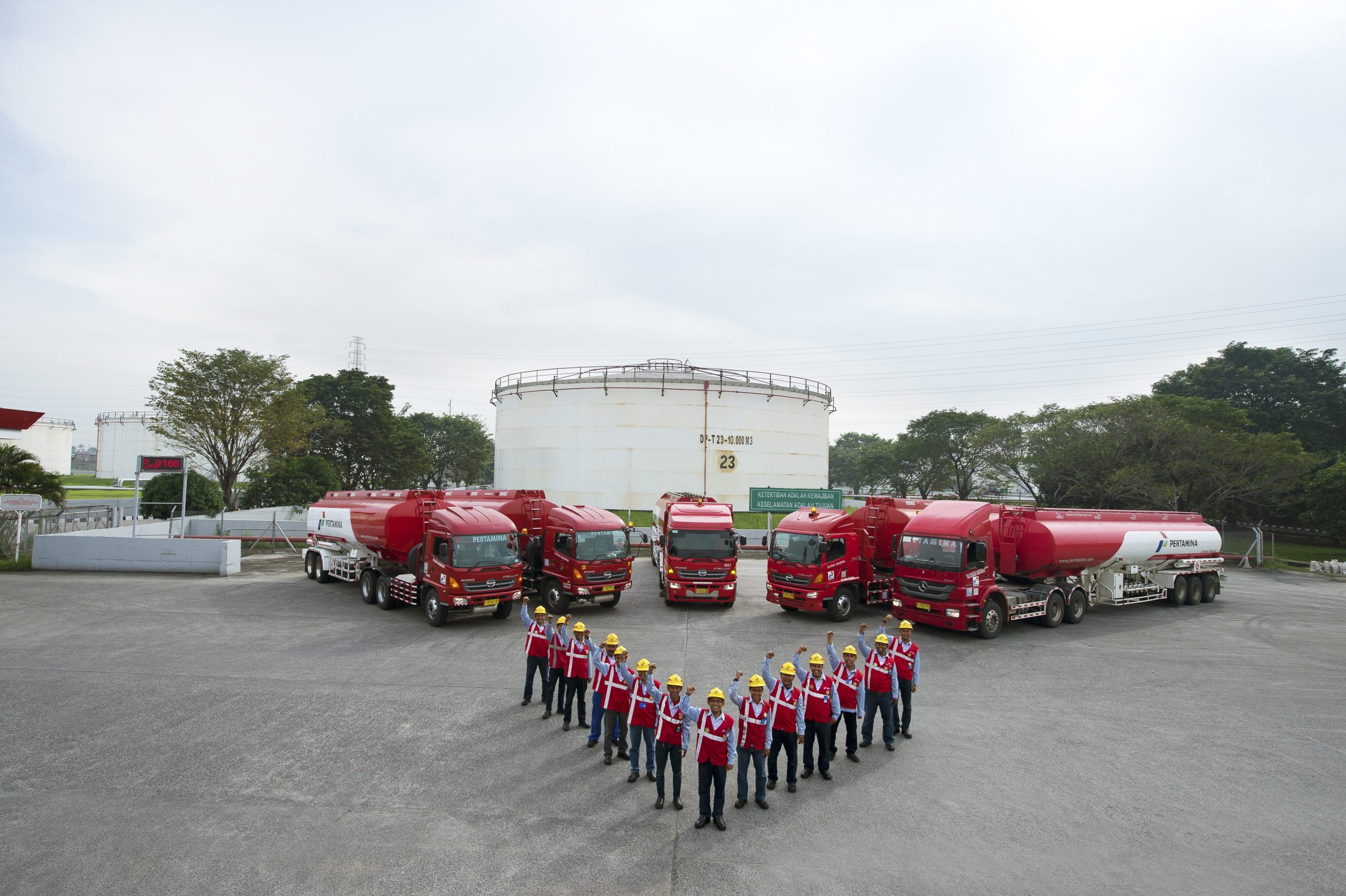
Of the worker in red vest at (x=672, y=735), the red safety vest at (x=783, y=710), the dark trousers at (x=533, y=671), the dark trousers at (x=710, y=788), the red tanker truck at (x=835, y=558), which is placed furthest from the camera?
the red tanker truck at (x=835, y=558)

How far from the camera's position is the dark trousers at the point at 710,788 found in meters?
7.41

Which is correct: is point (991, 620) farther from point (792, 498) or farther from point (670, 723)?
point (792, 498)

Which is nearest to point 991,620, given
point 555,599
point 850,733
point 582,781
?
point 850,733

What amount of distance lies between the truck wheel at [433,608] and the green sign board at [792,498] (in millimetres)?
19718

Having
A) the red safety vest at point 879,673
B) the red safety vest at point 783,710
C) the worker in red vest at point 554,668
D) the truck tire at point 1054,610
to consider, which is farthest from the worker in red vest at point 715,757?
the truck tire at point 1054,610

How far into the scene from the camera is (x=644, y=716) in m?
8.48

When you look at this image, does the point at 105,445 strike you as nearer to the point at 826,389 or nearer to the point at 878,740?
the point at 826,389

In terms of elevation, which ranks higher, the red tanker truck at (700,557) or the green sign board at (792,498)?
the green sign board at (792,498)

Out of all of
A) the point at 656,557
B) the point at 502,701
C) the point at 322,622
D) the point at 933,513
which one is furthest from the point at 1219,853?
the point at 656,557

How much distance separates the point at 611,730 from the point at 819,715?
8.95 ft

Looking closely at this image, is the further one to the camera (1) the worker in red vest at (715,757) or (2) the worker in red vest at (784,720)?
(2) the worker in red vest at (784,720)

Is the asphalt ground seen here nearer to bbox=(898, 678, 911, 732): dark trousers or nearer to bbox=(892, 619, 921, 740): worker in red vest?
bbox=(898, 678, 911, 732): dark trousers

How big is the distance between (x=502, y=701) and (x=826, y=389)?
131 ft

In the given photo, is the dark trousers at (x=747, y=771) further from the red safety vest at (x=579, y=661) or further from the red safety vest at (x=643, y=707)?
the red safety vest at (x=579, y=661)
